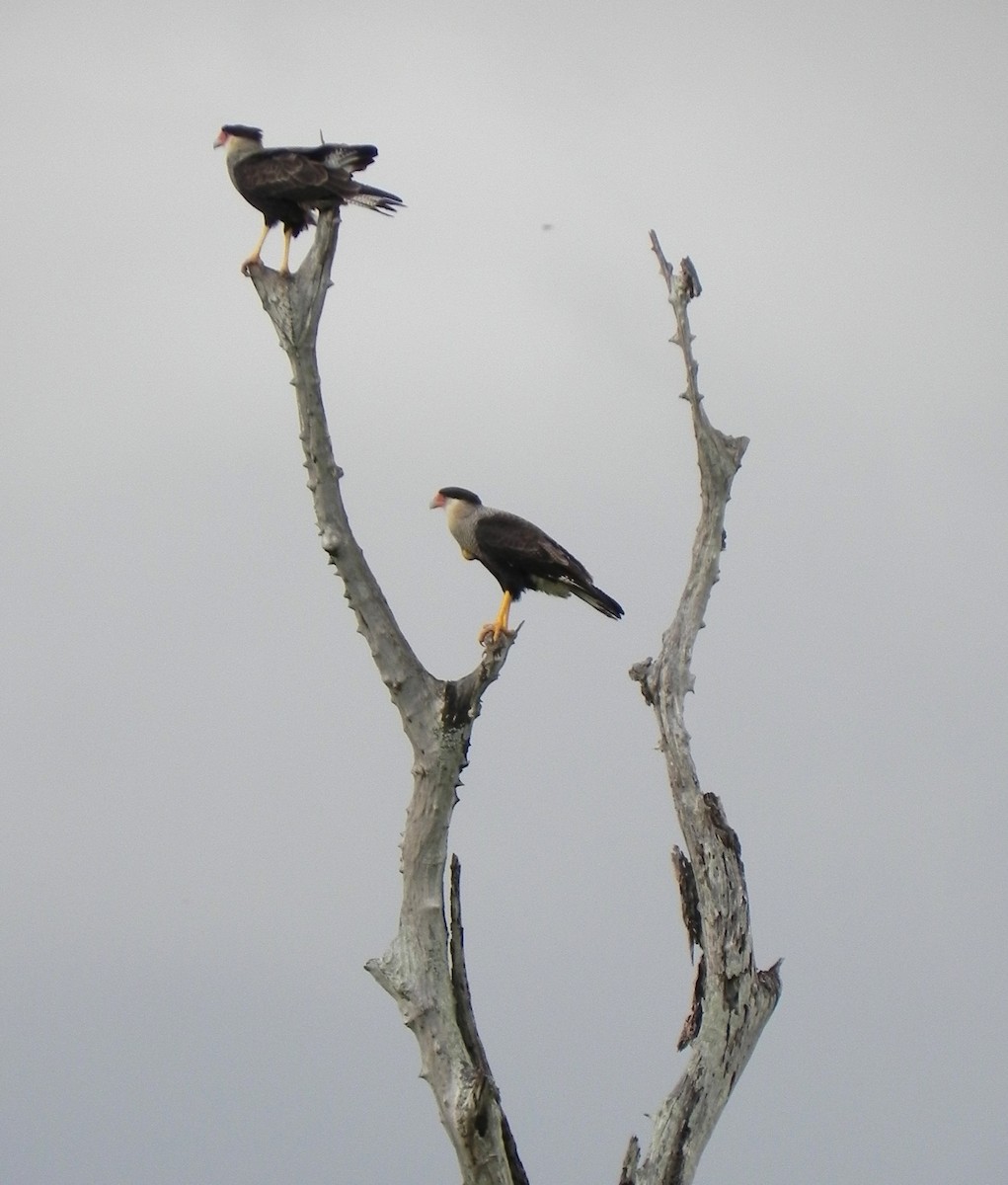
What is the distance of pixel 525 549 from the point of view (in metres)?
11.7

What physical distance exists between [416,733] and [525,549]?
2.01 m

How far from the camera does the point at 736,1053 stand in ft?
34.1

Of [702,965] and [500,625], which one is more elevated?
[500,625]

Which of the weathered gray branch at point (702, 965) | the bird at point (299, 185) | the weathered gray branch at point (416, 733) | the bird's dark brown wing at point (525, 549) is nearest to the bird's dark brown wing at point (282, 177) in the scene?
the bird at point (299, 185)

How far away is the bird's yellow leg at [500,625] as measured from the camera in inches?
416

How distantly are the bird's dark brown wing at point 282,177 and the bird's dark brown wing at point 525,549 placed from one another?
8.12 ft

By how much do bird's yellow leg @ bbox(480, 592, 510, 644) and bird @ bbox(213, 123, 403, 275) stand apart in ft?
7.85

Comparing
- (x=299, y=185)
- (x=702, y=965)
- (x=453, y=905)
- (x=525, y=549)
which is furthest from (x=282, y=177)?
(x=702, y=965)

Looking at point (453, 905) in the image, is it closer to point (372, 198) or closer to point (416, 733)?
point (416, 733)

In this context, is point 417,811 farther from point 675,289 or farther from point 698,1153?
point 675,289

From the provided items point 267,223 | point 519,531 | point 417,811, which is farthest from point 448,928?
point 267,223

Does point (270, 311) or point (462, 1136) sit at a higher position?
point (270, 311)

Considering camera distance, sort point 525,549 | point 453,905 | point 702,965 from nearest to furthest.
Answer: point 453,905 → point 702,965 → point 525,549

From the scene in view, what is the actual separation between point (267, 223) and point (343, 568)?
8.37 feet
